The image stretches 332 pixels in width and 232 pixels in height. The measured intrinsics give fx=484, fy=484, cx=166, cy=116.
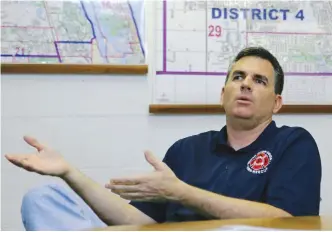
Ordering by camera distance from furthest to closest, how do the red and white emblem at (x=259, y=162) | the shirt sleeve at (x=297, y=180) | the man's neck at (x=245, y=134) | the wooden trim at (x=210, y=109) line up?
the wooden trim at (x=210, y=109) < the man's neck at (x=245, y=134) < the red and white emblem at (x=259, y=162) < the shirt sleeve at (x=297, y=180)

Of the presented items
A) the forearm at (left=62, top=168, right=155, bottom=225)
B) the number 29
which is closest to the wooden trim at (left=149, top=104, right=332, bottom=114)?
the number 29

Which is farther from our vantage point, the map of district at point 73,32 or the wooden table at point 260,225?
the map of district at point 73,32

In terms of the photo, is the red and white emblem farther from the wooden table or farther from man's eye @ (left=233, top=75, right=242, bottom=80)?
the wooden table

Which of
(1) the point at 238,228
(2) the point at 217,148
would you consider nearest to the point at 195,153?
(2) the point at 217,148

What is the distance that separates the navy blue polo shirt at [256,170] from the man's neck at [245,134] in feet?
0.10

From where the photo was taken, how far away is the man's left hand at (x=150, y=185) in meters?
1.18

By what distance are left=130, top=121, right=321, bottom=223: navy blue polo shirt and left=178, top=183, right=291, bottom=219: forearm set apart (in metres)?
0.06

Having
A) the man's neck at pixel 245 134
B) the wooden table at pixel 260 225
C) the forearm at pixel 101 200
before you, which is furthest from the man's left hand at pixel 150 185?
the man's neck at pixel 245 134

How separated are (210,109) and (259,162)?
69cm

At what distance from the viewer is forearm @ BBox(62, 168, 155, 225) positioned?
127 centimetres

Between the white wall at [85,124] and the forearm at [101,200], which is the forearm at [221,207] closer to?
the forearm at [101,200]

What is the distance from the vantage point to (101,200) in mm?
1336

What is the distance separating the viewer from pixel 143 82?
6.89 ft

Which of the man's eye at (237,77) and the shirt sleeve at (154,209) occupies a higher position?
the man's eye at (237,77)
